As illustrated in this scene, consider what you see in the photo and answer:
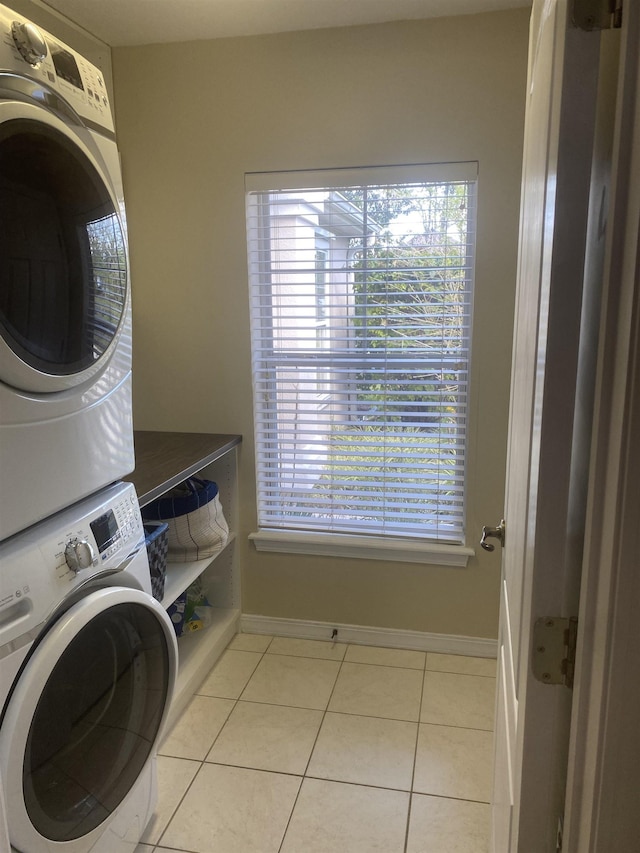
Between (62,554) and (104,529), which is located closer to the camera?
(62,554)

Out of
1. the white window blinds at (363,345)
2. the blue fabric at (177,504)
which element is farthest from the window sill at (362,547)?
the blue fabric at (177,504)

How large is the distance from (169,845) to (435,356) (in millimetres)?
1838

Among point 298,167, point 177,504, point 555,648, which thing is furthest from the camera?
point 298,167

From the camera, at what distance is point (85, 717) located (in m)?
1.30

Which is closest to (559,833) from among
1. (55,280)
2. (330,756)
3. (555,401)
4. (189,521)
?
(555,401)

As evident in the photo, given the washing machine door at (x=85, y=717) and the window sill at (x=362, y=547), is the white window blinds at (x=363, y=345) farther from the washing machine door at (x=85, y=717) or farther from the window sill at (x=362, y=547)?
the washing machine door at (x=85, y=717)

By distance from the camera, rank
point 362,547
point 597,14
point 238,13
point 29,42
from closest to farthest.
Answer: point 597,14 < point 29,42 < point 238,13 < point 362,547

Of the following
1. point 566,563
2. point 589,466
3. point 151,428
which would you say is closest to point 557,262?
point 589,466

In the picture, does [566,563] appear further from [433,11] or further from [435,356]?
[433,11]

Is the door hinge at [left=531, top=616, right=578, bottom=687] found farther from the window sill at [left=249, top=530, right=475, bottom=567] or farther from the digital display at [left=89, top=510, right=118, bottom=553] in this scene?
the window sill at [left=249, top=530, right=475, bottom=567]

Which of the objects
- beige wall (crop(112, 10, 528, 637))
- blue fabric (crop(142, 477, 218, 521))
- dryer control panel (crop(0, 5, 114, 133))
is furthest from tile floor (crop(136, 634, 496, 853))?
dryer control panel (crop(0, 5, 114, 133))

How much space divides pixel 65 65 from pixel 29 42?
0.45ft

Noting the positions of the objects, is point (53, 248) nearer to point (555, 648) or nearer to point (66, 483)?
point (66, 483)

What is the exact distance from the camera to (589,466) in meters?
0.69
